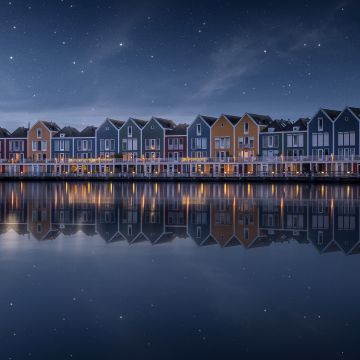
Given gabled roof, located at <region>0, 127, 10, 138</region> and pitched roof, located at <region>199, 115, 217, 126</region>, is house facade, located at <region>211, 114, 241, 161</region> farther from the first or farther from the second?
gabled roof, located at <region>0, 127, 10, 138</region>

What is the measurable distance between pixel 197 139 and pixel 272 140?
37.8 ft

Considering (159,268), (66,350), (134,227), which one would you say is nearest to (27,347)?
(66,350)

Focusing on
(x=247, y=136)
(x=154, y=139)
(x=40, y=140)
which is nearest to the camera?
(x=247, y=136)

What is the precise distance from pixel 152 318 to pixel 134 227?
367 inches

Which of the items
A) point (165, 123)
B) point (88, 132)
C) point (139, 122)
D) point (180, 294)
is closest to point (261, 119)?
point (165, 123)

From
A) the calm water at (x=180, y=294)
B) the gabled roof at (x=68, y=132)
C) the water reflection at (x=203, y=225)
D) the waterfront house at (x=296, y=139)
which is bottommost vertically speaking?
the calm water at (x=180, y=294)

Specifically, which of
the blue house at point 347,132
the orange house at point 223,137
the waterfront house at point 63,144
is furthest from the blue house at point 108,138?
the blue house at point 347,132

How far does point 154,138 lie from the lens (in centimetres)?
8781

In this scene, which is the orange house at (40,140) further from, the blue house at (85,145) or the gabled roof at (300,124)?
the gabled roof at (300,124)

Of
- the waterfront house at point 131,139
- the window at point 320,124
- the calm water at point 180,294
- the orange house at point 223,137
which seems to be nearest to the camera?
the calm water at point 180,294

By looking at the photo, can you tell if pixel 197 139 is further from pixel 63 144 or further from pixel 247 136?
pixel 63 144

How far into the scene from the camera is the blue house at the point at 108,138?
295ft

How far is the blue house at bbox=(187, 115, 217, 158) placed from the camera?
278ft

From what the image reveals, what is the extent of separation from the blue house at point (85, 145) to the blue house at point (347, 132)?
38741mm
